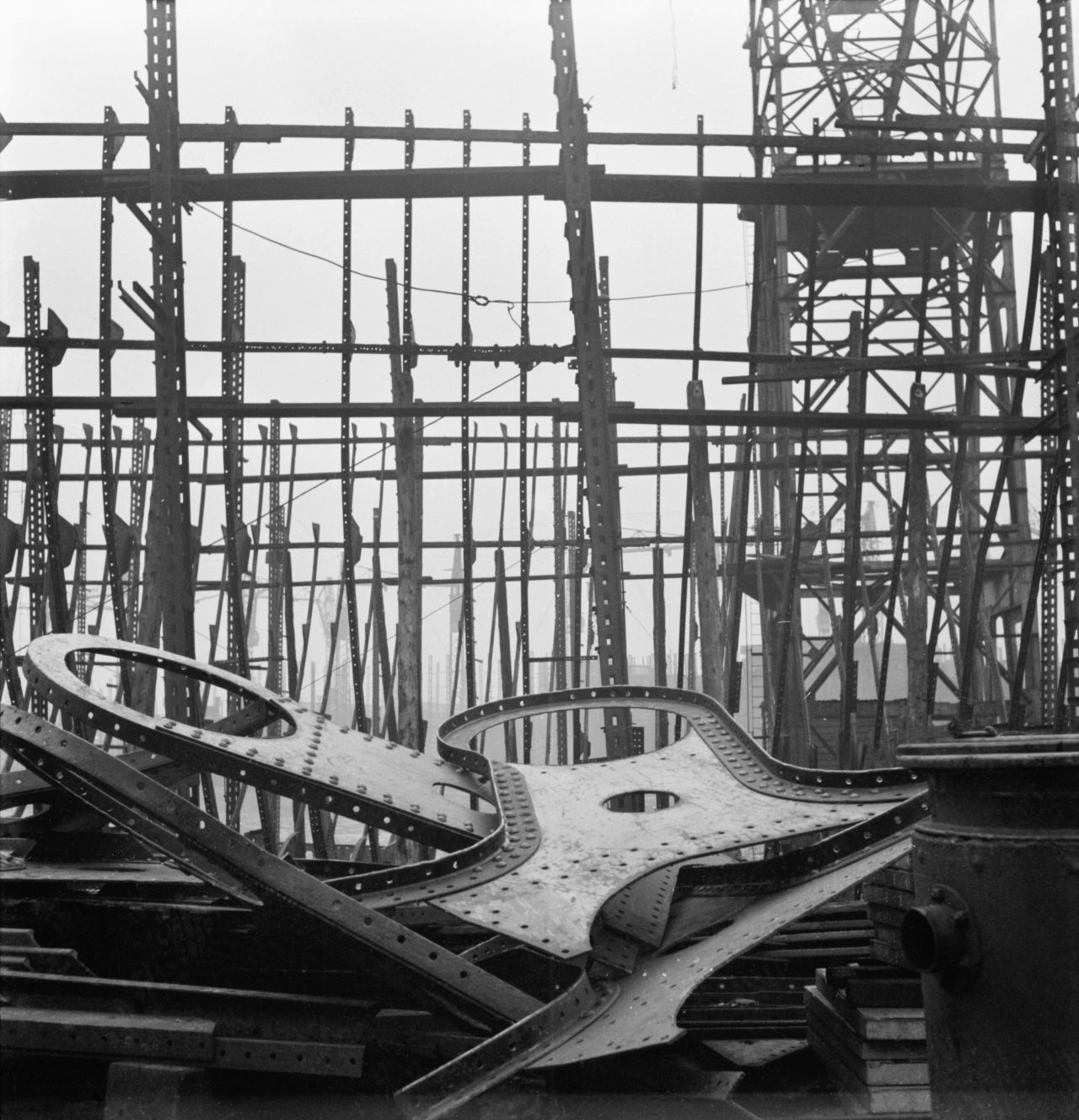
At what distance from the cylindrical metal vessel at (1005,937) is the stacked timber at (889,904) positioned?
702 mm

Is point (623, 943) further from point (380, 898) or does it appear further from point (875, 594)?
point (875, 594)

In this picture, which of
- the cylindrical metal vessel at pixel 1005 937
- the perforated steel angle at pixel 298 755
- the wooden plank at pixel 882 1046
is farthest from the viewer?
the perforated steel angle at pixel 298 755

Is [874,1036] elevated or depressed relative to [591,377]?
depressed

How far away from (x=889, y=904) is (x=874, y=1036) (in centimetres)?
42

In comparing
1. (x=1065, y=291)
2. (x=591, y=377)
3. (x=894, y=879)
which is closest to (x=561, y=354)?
(x=591, y=377)

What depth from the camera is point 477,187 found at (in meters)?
6.87

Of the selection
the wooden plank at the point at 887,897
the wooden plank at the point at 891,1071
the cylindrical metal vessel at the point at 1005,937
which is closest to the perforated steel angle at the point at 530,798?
the wooden plank at the point at 887,897

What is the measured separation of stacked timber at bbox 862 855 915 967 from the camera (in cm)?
344

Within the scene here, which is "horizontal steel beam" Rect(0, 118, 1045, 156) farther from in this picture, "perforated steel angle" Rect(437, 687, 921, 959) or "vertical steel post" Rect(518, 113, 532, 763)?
"perforated steel angle" Rect(437, 687, 921, 959)

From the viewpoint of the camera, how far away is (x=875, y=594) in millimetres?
16281

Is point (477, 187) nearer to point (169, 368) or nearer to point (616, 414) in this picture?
point (616, 414)

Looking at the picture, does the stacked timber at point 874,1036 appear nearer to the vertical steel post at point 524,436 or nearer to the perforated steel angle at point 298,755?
the perforated steel angle at point 298,755

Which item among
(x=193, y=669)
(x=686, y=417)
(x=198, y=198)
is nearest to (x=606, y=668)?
(x=686, y=417)

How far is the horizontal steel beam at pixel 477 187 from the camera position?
682 cm
